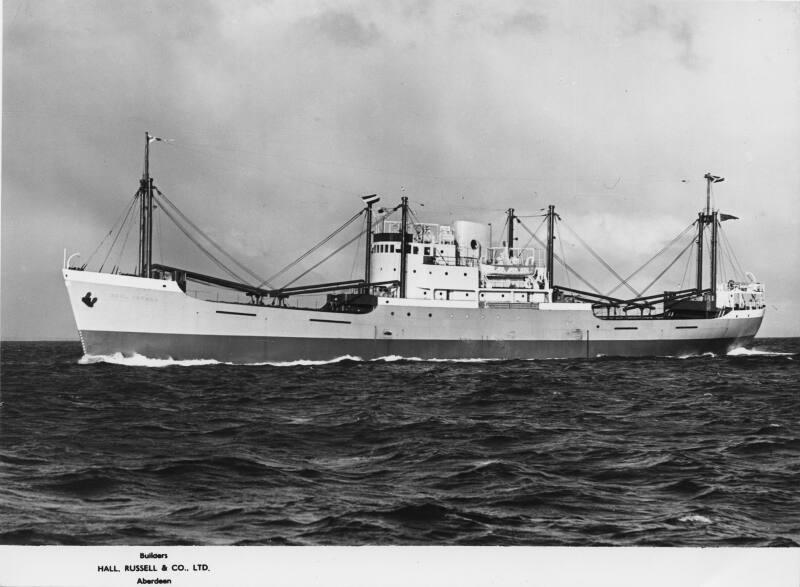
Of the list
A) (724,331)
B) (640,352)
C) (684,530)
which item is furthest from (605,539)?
(724,331)

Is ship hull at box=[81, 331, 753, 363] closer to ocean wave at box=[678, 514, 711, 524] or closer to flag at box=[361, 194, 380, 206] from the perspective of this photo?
flag at box=[361, 194, 380, 206]

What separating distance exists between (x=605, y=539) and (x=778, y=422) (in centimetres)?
823

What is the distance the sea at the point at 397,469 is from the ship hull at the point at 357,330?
10461 millimetres

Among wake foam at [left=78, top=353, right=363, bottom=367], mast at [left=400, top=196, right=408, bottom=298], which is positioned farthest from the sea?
mast at [left=400, top=196, right=408, bottom=298]

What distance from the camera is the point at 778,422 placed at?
592 inches

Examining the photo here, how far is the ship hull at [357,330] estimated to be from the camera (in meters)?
31.0

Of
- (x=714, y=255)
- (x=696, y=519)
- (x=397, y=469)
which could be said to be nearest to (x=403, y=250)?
(x=714, y=255)

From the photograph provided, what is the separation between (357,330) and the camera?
35.7 metres

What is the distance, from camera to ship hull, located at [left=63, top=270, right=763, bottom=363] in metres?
31.0

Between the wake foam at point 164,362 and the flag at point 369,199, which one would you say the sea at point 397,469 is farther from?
the flag at point 369,199

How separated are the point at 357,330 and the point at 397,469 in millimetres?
24865

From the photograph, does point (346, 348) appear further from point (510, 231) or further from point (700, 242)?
point (700, 242)

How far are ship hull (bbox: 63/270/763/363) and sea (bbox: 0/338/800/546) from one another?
10.5 m
